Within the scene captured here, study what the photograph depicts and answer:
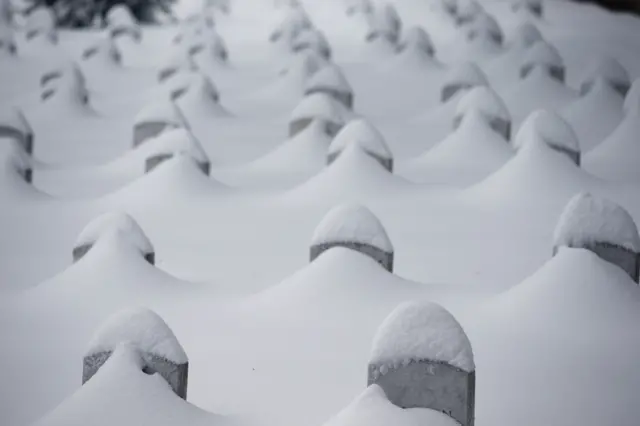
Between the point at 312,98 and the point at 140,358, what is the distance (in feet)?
18.6

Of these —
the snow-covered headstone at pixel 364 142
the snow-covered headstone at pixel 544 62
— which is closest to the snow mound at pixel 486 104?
the snow-covered headstone at pixel 364 142

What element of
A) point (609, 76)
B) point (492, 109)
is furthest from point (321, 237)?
point (609, 76)

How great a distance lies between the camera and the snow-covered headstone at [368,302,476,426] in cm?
465

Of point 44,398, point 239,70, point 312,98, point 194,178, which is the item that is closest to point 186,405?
point 44,398

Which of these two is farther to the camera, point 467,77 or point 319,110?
point 467,77

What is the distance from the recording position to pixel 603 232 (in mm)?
6246

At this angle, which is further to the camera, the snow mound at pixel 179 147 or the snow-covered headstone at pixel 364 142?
the snow mound at pixel 179 147

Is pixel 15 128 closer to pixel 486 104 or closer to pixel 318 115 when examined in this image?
pixel 318 115

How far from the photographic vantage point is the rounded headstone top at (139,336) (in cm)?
489

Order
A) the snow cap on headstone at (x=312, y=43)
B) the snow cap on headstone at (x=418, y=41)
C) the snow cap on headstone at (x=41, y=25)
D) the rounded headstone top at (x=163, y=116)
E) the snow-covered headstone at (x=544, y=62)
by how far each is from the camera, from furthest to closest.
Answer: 1. the snow cap on headstone at (x=41, y=25)
2. the snow cap on headstone at (x=312, y=43)
3. the snow cap on headstone at (x=418, y=41)
4. the snow-covered headstone at (x=544, y=62)
5. the rounded headstone top at (x=163, y=116)

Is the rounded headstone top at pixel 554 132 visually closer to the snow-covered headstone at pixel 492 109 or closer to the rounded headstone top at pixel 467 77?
the snow-covered headstone at pixel 492 109

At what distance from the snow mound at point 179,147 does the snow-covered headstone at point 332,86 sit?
267cm

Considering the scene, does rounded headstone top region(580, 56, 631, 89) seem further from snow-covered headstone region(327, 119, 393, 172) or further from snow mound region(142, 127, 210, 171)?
snow mound region(142, 127, 210, 171)

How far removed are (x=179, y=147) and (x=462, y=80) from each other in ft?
12.3
